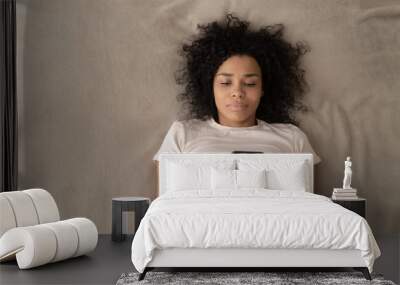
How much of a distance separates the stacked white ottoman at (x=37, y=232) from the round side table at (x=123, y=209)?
2.44 ft

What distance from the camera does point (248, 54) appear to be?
7105 millimetres

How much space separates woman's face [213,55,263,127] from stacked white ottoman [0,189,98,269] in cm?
203

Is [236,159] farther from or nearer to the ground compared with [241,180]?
farther from the ground

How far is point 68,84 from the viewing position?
722cm

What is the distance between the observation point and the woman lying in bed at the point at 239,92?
7.05m

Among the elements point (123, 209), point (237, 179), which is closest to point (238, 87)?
point (237, 179)

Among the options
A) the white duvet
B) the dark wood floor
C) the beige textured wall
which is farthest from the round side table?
the white duvet

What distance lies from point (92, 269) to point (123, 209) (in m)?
1.29

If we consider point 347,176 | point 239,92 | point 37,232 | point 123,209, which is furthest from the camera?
point 239,92

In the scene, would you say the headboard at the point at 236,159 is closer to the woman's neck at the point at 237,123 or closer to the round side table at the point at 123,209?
the round side table at the point at 123,209

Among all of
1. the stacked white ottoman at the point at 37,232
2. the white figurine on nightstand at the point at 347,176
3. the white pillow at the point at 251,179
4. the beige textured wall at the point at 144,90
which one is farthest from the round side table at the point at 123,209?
the white figurine on nightstand at the point at 347,176

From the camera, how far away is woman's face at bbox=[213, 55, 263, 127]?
23.1 feet

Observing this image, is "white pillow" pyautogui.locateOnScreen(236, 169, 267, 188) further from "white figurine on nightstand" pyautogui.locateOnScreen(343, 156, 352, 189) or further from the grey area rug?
the grey area rug

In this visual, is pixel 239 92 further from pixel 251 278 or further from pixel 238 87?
pixel 251 278
